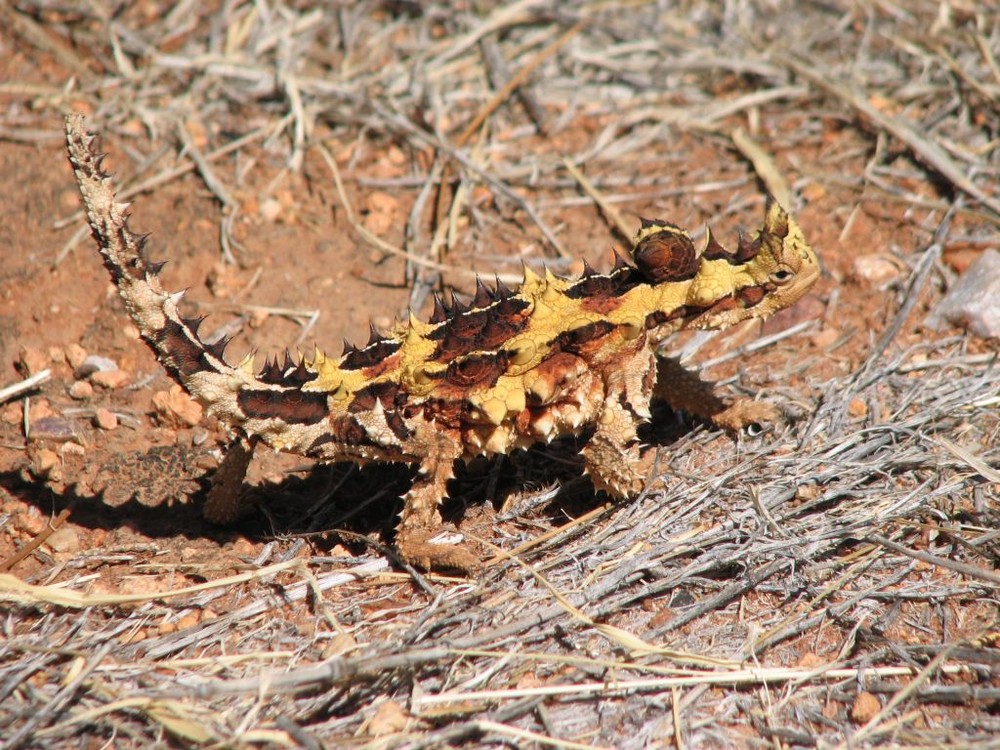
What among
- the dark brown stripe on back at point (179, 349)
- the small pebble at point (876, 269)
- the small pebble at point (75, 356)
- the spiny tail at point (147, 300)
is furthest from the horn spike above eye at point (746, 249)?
the small pebble at point (75, 356)

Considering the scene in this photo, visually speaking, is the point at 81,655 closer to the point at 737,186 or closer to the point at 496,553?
the point at 496,553

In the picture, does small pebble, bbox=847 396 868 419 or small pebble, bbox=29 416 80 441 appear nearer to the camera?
small pebble, bbox=847 396 868 419

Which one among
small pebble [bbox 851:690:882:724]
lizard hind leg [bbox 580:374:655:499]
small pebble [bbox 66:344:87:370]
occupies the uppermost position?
small pebble [bbox 66:344:87:370]

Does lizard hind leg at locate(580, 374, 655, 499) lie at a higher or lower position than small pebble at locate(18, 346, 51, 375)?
lower

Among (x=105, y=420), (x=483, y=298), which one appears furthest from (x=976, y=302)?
(x=105, y=420)

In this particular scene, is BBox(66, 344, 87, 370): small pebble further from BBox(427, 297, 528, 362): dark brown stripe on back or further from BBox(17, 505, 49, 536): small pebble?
BBox(427, 297, 528, 362): dark brown stripe on back

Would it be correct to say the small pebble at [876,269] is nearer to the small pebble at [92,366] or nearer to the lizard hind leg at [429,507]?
the lizard hind leg at [429,507]

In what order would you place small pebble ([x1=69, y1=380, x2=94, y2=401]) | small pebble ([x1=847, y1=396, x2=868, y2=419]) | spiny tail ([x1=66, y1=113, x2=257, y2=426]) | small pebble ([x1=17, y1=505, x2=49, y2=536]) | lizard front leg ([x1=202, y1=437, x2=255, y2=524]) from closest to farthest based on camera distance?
spiny tail ([x1=66, y1=113, x2=257, y2=426]) → lizard front leg ([x1=202, y1=437, x2=255, y2=524]) → small pebble ([x1=17, y1=505, x2=49, y2=536]) → small pebble ([x1=847, y1=396, x2=868, y2=419]) → small pebble ([x1=69, y1=380, x2=94, y2=401])

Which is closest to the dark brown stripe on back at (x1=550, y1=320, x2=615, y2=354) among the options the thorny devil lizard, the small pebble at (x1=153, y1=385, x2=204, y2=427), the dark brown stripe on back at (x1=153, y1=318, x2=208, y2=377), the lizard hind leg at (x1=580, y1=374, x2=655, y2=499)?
the thorny devil lizard

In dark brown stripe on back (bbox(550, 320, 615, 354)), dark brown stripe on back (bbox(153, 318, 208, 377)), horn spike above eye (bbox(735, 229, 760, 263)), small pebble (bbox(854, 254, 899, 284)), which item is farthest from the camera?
small pebble (bbox(854, 254, 899, 284))
